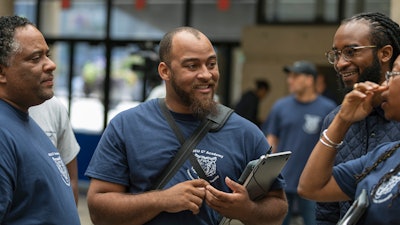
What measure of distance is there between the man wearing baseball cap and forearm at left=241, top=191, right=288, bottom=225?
4491 millimetres

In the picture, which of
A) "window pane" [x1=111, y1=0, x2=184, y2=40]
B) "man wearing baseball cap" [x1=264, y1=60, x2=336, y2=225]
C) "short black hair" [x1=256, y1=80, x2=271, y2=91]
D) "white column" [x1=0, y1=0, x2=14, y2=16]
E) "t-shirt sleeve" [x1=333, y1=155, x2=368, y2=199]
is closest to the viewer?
"t-shirt sleeve" [x1=333, y1=155, x2=368, y2=199]

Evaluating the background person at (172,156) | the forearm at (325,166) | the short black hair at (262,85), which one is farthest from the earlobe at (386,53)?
the short black hair at (262,85)

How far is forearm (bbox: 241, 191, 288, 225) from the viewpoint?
3986 millimetres

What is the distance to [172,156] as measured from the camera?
13.2 ft

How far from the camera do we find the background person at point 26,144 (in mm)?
3562

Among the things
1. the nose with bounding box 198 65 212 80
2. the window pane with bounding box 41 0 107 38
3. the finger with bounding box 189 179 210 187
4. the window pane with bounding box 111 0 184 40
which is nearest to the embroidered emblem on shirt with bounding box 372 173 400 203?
the finger with bounding box 189 179 210 187

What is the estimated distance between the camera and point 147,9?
16234 millimetres

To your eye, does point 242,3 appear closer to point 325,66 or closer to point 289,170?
point 325,66

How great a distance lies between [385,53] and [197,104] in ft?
3.07

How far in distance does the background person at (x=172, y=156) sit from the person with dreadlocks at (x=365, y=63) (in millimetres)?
441

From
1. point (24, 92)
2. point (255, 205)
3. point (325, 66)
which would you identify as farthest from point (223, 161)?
point (325, 66)

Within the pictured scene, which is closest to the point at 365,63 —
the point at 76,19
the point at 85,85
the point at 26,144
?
the point at 26,144

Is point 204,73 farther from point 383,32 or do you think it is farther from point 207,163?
point 383,32

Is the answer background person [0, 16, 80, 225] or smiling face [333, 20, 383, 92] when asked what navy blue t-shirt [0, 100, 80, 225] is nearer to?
background person [0, 16, 80, 225]
